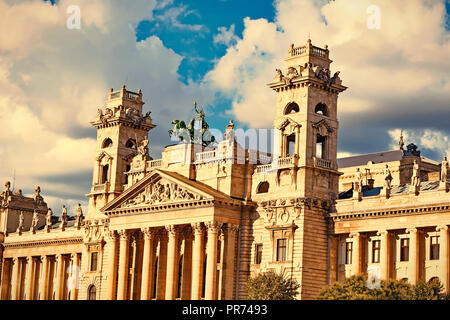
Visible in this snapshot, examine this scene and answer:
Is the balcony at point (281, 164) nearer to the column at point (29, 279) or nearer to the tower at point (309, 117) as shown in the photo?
the tower at point (309, 117)

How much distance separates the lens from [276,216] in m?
93.4

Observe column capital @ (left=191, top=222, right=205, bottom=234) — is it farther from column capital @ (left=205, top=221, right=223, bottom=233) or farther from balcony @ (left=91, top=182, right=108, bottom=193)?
balcony @ (left=91, top=182, right=108, bottom=193)

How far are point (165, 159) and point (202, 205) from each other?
11.4 metres

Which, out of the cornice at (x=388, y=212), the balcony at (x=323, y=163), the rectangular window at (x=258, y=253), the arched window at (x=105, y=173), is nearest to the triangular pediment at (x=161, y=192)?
the rectangular window at (x=258, y=253)

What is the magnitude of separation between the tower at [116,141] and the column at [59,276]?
546 inches

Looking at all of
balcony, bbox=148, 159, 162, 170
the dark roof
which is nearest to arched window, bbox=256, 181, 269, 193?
the dark roof

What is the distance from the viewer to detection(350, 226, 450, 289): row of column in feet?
276

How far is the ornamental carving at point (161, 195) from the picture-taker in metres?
97.3

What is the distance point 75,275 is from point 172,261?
28.3 meters

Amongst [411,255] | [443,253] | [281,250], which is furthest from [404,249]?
[281,250]

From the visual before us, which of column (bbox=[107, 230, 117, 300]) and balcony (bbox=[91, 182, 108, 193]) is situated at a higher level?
balcony (bbox=[91, 182, 108, 193])
